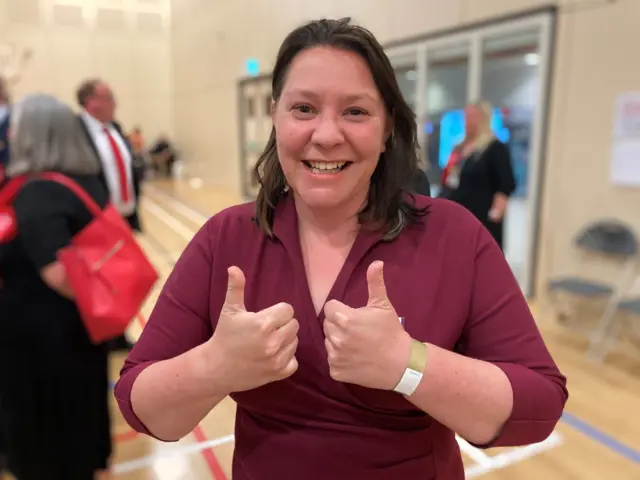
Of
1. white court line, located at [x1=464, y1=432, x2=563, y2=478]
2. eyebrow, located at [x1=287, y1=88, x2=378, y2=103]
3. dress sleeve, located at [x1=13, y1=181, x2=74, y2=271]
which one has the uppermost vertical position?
eyebrow, located at [x1=287, y1=88, x2=378, y2=103]

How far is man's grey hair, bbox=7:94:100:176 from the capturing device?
1.89 metres

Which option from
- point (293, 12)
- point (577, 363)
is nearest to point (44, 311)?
point (577, 363)

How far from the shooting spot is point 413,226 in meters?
1.11

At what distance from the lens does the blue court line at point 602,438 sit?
2.79m

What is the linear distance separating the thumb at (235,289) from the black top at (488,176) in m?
2.92

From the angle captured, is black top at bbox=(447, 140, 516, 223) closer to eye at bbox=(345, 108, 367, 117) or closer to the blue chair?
the blue chair

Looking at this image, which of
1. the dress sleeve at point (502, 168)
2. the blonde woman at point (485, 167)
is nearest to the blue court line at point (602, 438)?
the blonde woman at point (485, 167)

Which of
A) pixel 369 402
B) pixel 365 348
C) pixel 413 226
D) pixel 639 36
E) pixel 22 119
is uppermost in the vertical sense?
pixel 639 36

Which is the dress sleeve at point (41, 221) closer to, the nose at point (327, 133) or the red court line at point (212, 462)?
the red court line at point (212, 462)

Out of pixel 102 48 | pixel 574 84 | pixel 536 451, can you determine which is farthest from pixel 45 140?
pixel 102 48

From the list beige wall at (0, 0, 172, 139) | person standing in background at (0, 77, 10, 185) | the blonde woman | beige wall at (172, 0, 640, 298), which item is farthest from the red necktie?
beige wall at (0, 0, 172, 139)

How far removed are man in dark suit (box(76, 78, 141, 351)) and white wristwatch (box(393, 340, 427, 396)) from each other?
3225 mm

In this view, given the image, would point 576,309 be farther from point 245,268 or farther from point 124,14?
point 124,14

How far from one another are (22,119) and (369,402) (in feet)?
5.29
